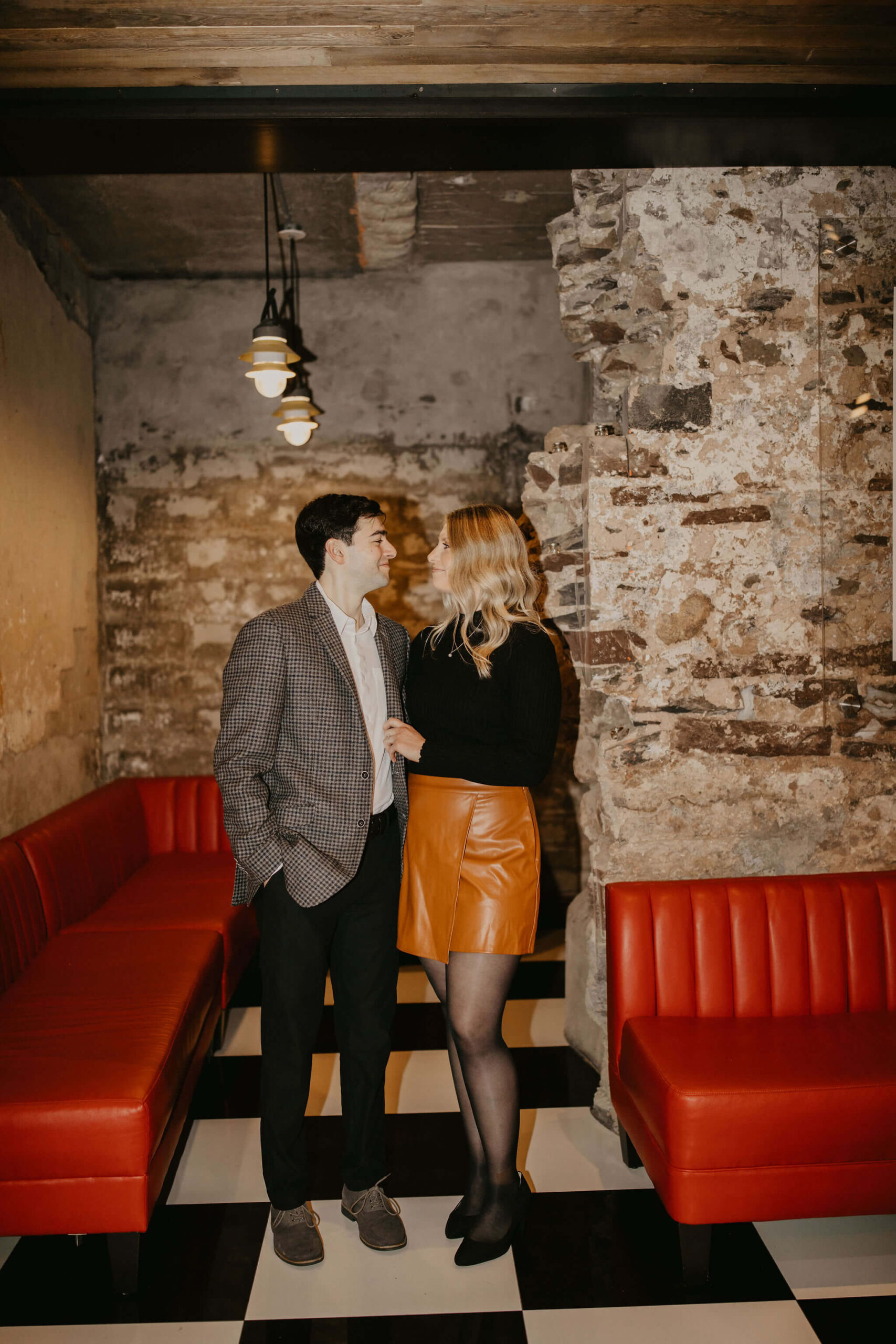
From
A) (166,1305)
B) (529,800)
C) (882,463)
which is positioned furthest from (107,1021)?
(882,463)

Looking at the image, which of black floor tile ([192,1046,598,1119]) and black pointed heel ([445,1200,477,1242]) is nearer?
black pointed heel ([445,1200,477,1242])

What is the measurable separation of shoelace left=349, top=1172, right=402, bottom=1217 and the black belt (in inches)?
36.4

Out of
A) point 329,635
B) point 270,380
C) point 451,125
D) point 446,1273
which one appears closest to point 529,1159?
point 446,1273

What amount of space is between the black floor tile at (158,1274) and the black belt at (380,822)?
1.11m

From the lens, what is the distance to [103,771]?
5348 millimetres

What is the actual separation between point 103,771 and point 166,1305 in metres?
3.69

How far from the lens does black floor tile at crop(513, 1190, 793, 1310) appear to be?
2.09 meters

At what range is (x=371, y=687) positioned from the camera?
2.35 m

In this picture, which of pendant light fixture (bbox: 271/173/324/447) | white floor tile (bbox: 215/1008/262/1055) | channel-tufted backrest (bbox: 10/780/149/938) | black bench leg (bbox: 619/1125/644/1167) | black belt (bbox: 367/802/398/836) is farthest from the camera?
pendant light fixture (bbox: 271/173/324/447)

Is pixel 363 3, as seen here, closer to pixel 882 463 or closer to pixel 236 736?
pixel 236 736

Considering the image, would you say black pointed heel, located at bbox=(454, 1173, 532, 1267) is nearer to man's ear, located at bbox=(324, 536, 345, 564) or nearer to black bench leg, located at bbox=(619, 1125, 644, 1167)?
black bench leg, located at bbox=(619, 1125, 644, 1167)

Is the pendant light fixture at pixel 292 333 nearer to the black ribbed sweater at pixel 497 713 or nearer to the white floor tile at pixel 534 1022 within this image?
the black ribbed sweater at pixel 497 713

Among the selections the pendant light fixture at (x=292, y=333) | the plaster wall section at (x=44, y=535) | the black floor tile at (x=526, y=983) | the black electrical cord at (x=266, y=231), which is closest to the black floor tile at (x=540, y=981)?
the black floor tile at (x=526, y=983)

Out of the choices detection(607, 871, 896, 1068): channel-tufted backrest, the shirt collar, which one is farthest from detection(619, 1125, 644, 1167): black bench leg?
the shirt collar
